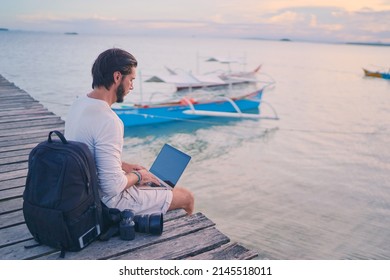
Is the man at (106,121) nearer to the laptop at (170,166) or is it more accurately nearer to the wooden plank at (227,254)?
the laptop at (170,166)

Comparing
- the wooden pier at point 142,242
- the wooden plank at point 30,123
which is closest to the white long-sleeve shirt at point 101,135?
the wooden pier at point 142,242

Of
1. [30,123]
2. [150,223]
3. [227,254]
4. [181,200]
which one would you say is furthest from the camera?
[30,123]

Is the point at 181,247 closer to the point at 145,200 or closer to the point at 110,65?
the point at 145,200

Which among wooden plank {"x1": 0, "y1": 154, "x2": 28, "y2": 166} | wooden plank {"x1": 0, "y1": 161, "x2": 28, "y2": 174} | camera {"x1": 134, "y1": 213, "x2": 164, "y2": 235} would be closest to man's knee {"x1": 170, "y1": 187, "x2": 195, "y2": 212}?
camera {"x1": 134, "y1": 213, "x2": 164, "y2": 235}

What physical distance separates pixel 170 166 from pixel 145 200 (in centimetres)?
47

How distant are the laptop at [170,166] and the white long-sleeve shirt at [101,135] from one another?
1.91 feet

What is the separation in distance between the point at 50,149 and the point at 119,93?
0.54 metres

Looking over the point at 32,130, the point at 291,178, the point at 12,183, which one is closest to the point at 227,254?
the point at 12,183

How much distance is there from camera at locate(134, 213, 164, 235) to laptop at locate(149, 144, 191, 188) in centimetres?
38

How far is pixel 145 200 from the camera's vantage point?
233cm

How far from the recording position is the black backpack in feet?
5.84

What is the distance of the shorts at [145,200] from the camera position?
2262mm

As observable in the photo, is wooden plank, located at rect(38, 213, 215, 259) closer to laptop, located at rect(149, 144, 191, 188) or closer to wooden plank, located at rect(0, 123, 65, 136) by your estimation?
laptop, located at rect(149, 144, 191, 188)
